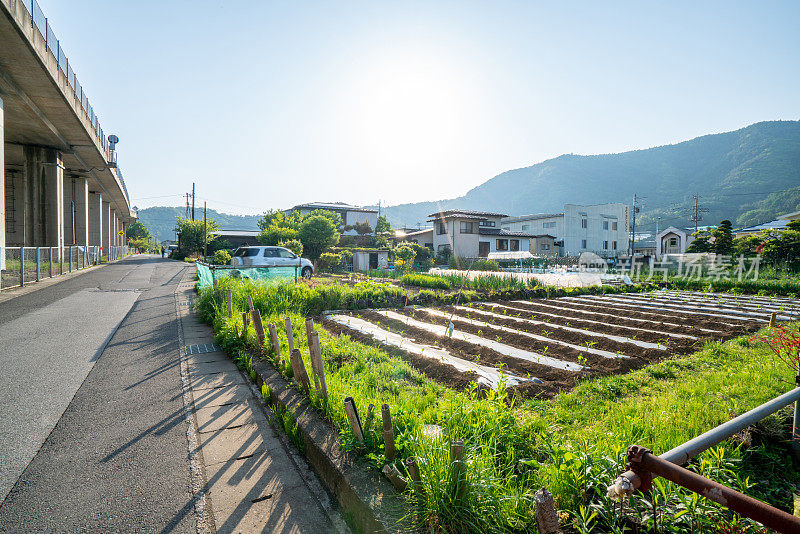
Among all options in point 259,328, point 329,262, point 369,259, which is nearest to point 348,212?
point 369,259

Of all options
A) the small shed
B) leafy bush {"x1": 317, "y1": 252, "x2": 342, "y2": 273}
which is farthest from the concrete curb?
the small shed

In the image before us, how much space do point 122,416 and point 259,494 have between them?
2.04m

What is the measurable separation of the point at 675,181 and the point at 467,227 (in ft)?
307

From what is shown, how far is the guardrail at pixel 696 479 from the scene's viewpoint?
3.42 feet

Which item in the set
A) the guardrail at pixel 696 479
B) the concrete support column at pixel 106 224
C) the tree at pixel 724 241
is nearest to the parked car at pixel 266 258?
the guardrail at pixel 696 479

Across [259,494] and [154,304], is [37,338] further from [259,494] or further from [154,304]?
[259,494]

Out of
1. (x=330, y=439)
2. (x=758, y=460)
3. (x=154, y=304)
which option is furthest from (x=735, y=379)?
(x=154, y=304)

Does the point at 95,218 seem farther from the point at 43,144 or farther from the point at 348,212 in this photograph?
the point at 348,212

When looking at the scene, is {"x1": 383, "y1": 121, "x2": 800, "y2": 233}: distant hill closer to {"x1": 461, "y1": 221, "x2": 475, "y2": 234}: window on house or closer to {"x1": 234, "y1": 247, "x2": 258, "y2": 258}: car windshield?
{"x1": 461, "y1": 221, "x2": 475, "y2": 234}: window on house

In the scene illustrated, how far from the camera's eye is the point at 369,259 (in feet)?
86.8

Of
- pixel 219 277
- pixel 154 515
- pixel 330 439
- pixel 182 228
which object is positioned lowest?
pixel 154 515

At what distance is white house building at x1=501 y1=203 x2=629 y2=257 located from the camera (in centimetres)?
4197

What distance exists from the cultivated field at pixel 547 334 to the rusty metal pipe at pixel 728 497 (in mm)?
2022

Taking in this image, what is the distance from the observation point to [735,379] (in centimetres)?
378
